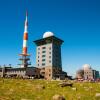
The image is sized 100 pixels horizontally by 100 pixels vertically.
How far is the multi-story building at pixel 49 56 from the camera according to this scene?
151750 mm

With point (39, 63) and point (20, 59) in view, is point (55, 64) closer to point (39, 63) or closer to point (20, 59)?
point (39, 63)

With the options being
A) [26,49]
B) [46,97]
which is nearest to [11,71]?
[26,49]

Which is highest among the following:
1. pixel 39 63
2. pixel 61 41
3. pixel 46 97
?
pixel 61 41

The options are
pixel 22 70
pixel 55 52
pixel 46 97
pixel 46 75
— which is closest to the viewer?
pixel 46 97

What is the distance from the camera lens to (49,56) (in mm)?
157375

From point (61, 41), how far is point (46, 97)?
148 metres

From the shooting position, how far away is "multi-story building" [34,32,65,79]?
152 metres

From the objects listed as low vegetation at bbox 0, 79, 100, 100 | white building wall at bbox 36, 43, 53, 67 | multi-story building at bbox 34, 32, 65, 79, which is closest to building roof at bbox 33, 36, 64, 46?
multi-story building at bbox 34, 32, 65, 79

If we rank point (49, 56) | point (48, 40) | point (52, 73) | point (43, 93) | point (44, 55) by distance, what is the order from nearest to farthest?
point (43, 93), point (52, 73), point (49, 56), point (48, 40), point (44, 55)

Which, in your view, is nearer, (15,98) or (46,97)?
(15,98)

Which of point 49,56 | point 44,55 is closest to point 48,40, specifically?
point 44,55

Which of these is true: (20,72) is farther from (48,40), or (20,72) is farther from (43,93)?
(43,93)

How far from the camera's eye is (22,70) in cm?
13850

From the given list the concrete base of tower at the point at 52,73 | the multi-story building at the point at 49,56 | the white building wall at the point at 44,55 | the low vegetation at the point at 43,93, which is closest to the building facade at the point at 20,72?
the concrete base of tower at the point at 52,73
